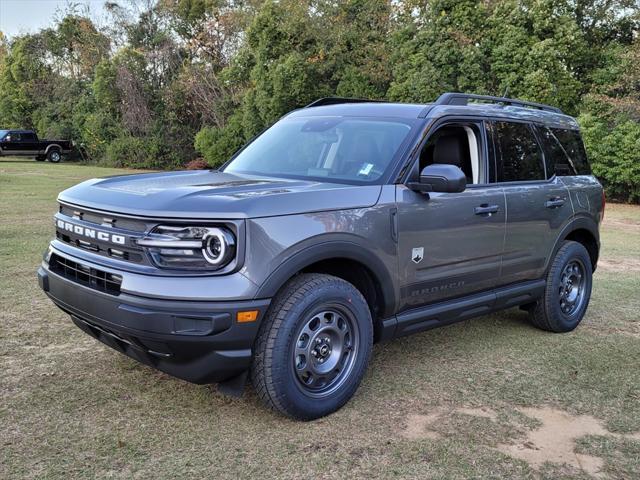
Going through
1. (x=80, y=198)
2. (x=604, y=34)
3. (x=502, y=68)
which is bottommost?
(x=80, y=198)

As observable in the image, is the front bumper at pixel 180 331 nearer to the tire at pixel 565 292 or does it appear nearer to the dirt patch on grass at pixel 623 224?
the tire at pixel 565 292

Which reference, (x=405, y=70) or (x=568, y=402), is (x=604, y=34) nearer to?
(x=405, y=70)

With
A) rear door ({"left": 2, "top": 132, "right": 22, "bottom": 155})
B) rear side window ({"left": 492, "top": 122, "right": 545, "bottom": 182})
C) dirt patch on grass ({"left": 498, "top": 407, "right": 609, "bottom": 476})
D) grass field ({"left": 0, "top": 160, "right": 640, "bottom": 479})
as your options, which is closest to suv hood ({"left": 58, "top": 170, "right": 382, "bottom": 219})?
grass field ({"left": 0, "top": 160, "right": 640, "bottom": 479})

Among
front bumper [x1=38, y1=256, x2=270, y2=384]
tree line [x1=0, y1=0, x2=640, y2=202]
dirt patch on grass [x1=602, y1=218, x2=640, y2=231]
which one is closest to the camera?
front bumper [x1=38, y1=256, x2=270, y2=384]

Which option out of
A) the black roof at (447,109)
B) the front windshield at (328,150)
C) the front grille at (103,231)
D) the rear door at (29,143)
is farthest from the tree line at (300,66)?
the front grille at (103,231)

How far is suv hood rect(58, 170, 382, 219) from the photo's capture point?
3182mm

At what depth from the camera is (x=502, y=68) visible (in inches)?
791

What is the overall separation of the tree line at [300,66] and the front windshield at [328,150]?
50.9 feet

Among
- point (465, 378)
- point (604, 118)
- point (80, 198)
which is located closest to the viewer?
point (80, 198)

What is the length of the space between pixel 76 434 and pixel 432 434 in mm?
1977

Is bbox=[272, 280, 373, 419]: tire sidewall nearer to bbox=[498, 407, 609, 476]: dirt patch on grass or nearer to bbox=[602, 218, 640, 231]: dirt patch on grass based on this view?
bbox=[498, 407, 609, 476]: dirt patch on grass

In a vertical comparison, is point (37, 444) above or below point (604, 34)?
below

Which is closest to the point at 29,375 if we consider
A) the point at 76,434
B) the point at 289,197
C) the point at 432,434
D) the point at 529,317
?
the point at 76,434

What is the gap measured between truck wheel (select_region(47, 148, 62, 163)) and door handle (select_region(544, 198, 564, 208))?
1428 inches
